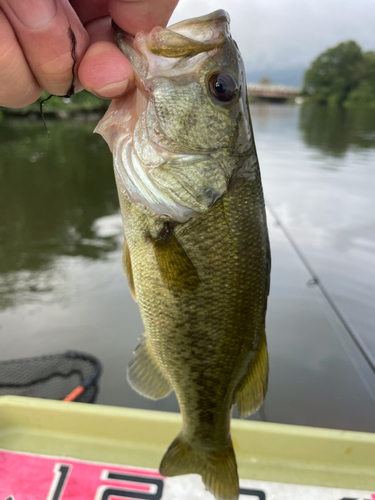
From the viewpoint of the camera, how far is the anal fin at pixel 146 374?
59.1 inches

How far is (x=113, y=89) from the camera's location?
104 cm

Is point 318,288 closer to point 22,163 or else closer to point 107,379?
point 107,379

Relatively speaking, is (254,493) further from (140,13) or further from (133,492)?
(140,13)

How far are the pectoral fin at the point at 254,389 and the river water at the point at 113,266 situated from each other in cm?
124

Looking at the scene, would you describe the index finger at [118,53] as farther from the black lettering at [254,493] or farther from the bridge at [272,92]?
the bridge at [272,92]

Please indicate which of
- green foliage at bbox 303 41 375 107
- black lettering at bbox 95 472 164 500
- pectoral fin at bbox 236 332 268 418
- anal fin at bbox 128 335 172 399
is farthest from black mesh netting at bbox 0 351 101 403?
green foliage at bbox 303 41 375 107

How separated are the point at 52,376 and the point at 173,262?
203cm

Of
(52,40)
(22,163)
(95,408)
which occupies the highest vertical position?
(52,40)

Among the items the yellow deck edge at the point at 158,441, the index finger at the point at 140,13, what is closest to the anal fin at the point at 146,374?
the yellow deck edge at the point at 158,441

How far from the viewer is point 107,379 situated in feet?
9.47

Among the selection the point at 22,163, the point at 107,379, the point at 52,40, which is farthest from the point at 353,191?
the point at 22,163

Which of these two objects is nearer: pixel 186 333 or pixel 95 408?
pixel 186 333

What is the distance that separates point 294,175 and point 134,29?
Result: 865cm

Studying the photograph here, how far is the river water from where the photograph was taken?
3.01 metres
